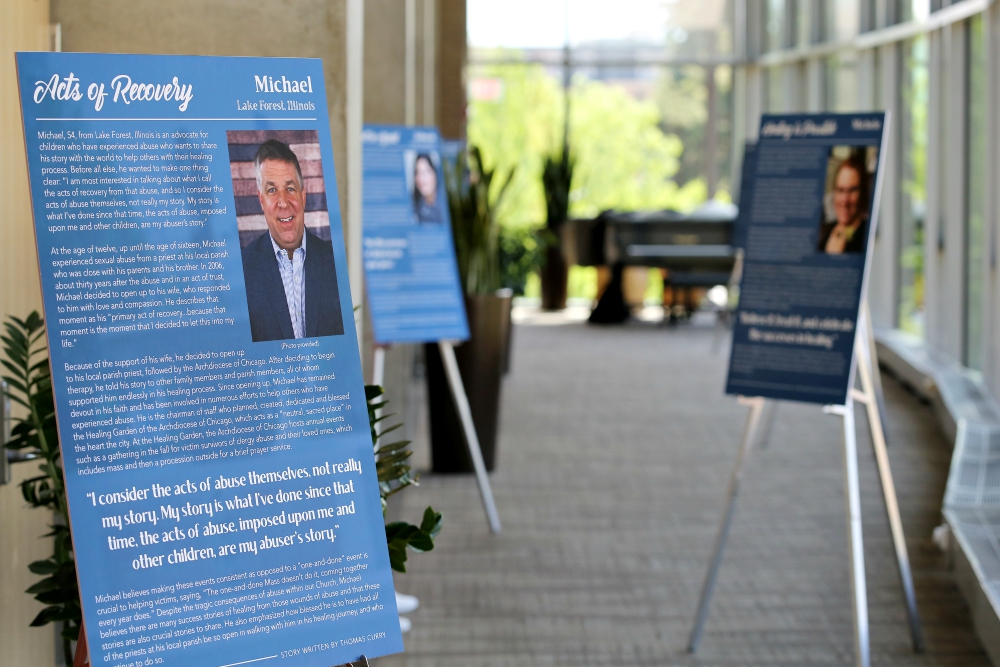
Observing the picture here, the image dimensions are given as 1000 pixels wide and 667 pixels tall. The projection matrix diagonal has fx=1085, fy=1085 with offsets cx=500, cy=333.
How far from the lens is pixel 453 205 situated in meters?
4.79

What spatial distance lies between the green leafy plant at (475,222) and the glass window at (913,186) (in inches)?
179

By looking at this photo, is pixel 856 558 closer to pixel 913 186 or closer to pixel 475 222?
pixel 475 222

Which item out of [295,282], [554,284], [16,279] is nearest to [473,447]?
[16,279]

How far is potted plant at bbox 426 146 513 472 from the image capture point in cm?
477

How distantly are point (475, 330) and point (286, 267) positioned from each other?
11.2 feet

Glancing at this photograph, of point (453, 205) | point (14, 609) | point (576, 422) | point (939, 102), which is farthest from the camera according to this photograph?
point (939, 102)

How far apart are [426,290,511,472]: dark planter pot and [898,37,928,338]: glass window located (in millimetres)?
4534

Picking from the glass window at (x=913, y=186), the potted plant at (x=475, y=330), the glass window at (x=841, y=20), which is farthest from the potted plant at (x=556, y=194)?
the potted plant at (x=475, y=330)

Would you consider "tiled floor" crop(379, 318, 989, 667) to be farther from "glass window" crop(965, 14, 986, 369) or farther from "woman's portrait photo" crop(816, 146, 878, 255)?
"woman's portrait photo" crop(816, 146, 878, 255)

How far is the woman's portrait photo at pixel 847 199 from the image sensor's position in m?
3.01

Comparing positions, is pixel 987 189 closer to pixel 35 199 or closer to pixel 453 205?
pixel 453 205

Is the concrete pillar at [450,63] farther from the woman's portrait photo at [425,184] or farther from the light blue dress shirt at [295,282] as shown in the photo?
the light blue dress shirt at [295,282]

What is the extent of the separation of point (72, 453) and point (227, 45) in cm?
128

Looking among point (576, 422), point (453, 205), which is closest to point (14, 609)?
point (453, 205)
